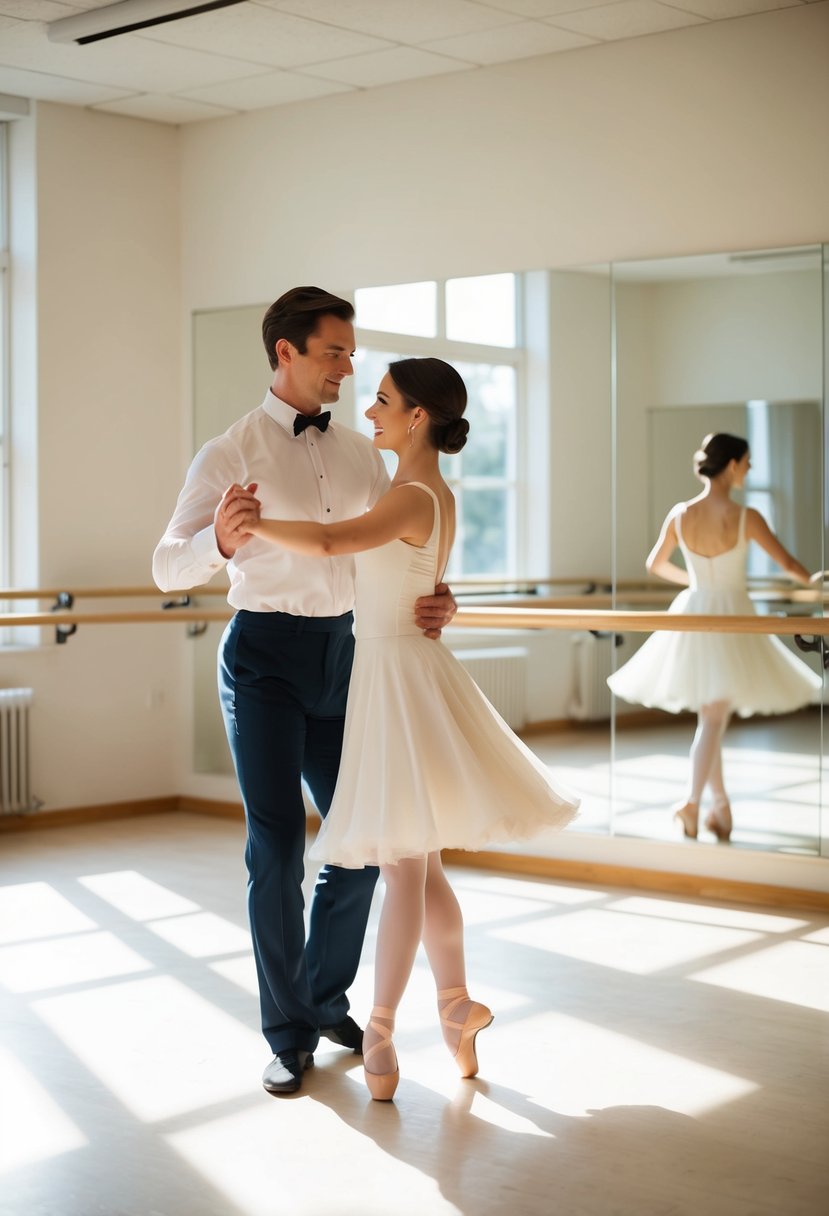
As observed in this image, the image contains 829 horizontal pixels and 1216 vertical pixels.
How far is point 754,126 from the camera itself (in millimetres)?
5125

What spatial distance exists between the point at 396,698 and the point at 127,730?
155 inches

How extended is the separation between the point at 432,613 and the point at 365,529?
27cm

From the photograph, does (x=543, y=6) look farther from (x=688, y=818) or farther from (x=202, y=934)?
(x=202, y=934)

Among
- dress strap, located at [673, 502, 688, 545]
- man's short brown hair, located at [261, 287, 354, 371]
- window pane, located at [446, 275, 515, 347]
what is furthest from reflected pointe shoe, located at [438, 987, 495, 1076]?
window pane, located at [446, 275, 515, 347]

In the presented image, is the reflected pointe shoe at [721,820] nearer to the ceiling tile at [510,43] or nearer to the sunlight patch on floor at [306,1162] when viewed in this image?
the sunlight patch on floor at [306,1162]

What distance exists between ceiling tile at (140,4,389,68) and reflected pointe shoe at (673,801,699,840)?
300 cm

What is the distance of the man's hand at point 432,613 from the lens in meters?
3.22

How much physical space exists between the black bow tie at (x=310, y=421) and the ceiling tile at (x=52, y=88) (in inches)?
131

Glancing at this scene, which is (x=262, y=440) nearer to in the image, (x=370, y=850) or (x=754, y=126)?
(x=370, y=850)

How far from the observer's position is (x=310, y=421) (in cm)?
337

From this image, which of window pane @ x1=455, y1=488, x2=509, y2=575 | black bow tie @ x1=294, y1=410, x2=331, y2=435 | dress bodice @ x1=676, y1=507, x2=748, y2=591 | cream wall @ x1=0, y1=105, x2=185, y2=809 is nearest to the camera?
black bow tie @ x1=294, y1=410, x2=331, y2=435

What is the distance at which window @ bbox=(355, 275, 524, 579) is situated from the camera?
19.0ft

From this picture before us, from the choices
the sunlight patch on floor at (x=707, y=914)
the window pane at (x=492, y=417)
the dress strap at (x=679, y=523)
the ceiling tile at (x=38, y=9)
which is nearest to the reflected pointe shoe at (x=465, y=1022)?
the sunlight patch on floor at (x=707, y=914)

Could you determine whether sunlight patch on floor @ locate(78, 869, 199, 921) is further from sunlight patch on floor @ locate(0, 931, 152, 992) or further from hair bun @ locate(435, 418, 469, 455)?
hair bun @ locate(435, 418, 469, 455)
